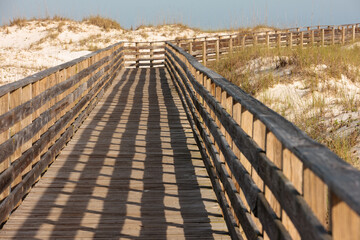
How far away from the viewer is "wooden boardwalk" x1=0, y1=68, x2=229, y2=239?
461 cm

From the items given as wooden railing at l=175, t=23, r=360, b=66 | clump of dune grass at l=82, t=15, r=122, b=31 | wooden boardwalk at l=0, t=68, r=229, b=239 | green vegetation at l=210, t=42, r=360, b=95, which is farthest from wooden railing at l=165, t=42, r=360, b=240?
clump of dune grass at l=82, t=15, r=122, b=31

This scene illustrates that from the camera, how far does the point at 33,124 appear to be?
5.92 m

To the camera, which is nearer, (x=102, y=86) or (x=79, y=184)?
(x=79, y=184)

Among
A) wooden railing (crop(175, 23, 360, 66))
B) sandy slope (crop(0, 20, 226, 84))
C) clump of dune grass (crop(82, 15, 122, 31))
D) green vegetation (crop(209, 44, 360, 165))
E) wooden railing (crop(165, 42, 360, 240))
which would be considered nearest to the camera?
wooden railing (crop(165, 42, 360, 240))

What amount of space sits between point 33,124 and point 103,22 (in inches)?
2091

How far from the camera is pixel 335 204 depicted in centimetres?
185

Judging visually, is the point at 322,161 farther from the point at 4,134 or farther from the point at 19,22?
the point at 19,22

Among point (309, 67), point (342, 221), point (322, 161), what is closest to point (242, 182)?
point (322, 161)

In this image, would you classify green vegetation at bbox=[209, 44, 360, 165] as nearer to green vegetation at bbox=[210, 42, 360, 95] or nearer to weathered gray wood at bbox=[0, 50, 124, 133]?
green vegetation at bbox=[210, 42, 360, 95]

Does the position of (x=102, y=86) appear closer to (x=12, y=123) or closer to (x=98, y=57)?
(x=98, y=57)

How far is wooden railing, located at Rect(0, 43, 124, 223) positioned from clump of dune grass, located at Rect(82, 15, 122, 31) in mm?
48742

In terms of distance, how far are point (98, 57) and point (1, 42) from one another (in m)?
46.5

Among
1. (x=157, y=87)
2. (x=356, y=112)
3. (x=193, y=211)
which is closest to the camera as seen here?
(x=193, y=211)

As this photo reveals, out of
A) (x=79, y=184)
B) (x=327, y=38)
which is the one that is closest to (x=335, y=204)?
(x=79, y=184)
